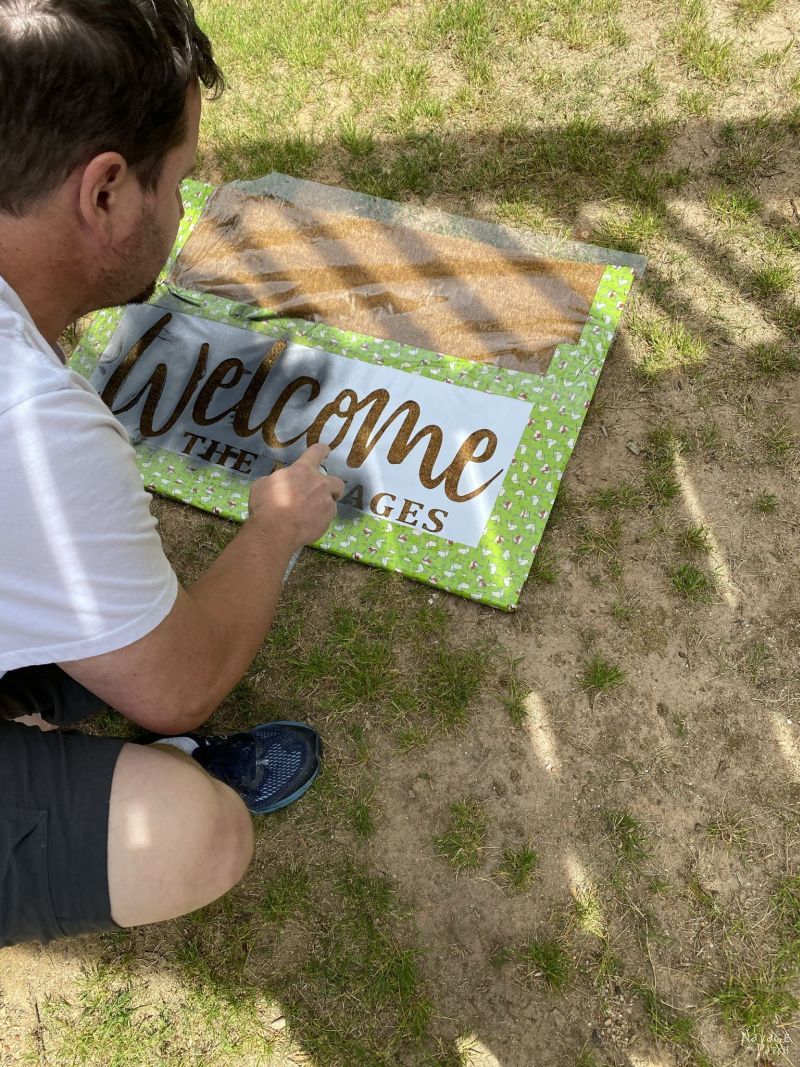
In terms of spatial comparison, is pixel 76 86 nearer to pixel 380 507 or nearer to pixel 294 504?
pixel 294 504

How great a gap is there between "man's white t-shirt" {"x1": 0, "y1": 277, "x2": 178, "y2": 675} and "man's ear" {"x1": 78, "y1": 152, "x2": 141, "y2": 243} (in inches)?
6.2

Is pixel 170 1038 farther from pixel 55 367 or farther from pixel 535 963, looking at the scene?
pixel 55 367

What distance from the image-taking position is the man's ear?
43.8 inches

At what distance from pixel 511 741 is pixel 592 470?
70cm

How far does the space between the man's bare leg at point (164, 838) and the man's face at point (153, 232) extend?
0.76 meters

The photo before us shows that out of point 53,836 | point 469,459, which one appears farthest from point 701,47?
point 53,836

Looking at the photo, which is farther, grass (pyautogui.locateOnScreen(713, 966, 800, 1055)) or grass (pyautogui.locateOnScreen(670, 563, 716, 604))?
grass (pyautogui.locateOnScreen(670, 563, 716, 604))

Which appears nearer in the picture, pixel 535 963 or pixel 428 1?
pixel 535 963

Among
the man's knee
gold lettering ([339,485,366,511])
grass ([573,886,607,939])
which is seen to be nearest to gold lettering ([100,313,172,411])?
gold lettering ([339,485,366,511])

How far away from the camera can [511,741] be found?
1788mm

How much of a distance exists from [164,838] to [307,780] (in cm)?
52

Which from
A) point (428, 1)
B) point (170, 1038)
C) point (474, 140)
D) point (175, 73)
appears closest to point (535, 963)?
point (170, 1038)

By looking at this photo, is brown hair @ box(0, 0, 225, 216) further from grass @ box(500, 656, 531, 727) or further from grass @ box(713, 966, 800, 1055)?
grass @ box(713, 966, 800, 1055)

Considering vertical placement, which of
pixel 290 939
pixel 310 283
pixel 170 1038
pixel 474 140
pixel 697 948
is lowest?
pixel 170 1038
